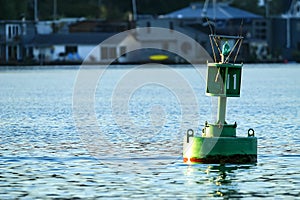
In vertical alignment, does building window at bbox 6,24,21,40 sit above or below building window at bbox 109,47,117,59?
above

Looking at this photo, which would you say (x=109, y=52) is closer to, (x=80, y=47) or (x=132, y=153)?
(x=80, y=47)

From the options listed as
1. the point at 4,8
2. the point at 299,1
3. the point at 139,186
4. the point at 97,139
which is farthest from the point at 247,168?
the point at 299,1

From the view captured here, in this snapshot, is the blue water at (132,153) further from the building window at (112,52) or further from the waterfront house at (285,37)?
the waterfront house at (285,37)

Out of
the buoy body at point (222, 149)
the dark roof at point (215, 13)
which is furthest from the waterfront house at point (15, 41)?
the buoy body at point (222, 149)

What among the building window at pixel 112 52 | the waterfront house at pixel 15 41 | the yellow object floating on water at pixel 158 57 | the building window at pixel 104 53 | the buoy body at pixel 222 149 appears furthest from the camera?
the yellow object floating on water at pixel 158 57

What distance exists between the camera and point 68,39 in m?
141

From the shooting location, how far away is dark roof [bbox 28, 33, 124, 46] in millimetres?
141375

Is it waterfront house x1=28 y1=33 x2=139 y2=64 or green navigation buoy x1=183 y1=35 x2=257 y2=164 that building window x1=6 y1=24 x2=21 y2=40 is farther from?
green navigation buoy x1=183 y1=35 x2=257 y2=164

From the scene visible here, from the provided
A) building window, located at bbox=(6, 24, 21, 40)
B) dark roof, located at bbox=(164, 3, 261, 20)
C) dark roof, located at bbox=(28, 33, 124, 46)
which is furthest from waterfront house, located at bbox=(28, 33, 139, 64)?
dark roof, located at bbox=(164, 3, 261, 20)

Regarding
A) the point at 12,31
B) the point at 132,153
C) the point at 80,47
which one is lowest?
the point at 132,153

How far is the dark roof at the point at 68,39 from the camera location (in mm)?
141375

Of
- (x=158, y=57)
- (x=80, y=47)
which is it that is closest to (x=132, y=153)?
(x=80, y=47)

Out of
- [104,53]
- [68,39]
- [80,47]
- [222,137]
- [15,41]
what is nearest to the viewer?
[222,137]

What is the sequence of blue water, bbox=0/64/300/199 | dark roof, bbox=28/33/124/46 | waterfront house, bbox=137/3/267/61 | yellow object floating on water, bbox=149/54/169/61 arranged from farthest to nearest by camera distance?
1. waterfront house, bbox=137/3/267/61
2. yellow object floating on water, bbox=149/54/169/61
3. dark roof, bbox=28/33/124/46
4. blue water, bbox=0/64/300/199
